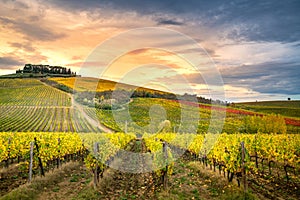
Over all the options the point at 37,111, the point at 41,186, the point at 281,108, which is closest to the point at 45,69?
the point at 37,111

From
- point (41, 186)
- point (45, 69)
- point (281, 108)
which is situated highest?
point (45, 69)

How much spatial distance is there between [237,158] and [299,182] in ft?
11.0

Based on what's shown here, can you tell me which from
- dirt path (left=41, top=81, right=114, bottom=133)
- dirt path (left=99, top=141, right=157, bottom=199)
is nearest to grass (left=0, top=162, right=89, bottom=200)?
dirt path (left=99, top=141, right=157, bottom=199)

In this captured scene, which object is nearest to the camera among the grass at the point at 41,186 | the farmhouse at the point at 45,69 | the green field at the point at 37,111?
the grass at the point at 41,186

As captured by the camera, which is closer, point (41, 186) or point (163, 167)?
point (163, 167)

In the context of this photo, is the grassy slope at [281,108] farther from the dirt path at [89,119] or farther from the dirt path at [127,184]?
the dirt path at [127,184]

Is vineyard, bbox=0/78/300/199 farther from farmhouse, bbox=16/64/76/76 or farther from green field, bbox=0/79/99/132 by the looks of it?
farmhouse, bbox=16/64/76/76

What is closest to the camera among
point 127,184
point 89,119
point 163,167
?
point 163,167

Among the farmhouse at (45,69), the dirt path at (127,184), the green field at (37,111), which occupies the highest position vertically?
the farmhouse at (45,69)

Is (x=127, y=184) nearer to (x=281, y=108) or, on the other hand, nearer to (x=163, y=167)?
(x=163, y=167)

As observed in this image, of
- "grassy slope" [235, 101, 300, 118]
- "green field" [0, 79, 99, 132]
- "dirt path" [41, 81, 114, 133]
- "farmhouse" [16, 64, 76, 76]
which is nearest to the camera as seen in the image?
"green field" [0, 79, 99, 132]

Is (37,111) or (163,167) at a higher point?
(37,111)

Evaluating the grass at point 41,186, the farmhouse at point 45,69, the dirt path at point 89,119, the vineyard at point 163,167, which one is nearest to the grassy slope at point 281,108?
the dirt path at point 89,119

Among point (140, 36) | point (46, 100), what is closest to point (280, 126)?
point (140, 36)
